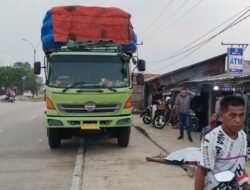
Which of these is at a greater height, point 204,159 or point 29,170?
point 204,159

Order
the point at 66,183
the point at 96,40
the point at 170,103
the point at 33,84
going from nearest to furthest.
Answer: the point at 66,183 < the point at 96,40 < the point at 170,103 < the point at 33,84

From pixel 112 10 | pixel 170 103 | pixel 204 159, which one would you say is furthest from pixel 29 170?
pixel 170 103

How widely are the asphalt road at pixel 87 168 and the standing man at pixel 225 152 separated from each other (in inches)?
181

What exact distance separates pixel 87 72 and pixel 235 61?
14.5 ft

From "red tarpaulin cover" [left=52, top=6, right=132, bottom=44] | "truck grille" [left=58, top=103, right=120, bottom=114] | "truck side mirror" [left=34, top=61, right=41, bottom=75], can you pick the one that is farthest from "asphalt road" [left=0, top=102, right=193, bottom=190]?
"red tarpaulin cover" [left=52, top=6, right=132, bottom=44]

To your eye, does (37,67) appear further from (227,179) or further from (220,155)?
(227,179)

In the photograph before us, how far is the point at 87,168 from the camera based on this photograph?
10.1 m

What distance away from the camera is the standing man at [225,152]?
3557 millimetres

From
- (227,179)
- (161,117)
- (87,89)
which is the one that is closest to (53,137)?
(87,89)

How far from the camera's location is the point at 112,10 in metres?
13.7

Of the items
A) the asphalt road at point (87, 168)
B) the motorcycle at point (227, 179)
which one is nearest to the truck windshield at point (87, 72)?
the asphalt road at point (87, 168)

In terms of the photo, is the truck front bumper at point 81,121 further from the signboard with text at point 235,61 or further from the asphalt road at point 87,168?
the signboard with text at point 235,61

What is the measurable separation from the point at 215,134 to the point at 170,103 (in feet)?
60.3

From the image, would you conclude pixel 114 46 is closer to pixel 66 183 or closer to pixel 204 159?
pixel 66 183
